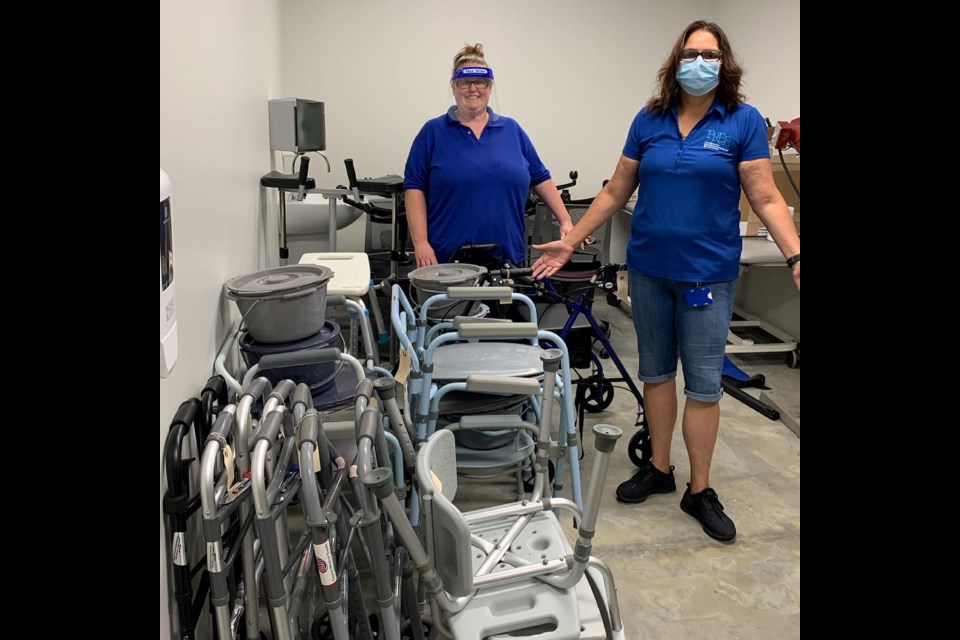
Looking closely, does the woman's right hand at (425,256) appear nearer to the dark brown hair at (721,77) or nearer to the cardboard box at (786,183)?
the dark brown hair at (721,77)

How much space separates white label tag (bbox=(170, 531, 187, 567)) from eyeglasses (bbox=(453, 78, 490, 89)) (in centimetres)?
212

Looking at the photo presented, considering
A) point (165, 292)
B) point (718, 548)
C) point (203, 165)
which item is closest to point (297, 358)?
point (165, 292)

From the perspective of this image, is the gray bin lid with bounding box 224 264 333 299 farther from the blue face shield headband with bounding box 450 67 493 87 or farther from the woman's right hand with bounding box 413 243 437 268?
the blue face shield headband with bounding box 450 67 493 87

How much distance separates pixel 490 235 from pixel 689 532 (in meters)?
1.41

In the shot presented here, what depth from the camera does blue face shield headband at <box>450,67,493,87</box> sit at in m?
2.78

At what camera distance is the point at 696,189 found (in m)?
2.20

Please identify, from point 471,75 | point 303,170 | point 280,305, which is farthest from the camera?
point 303,170

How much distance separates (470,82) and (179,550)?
2157mm

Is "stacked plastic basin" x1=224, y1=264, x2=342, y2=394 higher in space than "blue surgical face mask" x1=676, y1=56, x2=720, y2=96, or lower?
lower

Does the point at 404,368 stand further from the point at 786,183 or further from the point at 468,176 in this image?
the point at 786,183

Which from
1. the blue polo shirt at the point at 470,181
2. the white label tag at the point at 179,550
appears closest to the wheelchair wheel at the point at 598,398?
the blue polo shirt at the point at 470,181

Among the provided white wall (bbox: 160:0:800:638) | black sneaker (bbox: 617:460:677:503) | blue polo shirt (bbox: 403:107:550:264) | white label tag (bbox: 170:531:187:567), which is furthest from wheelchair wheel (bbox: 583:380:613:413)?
white label tag (bbox: 170:531:187:567)

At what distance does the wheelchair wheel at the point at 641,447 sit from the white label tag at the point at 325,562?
68.2 inches
